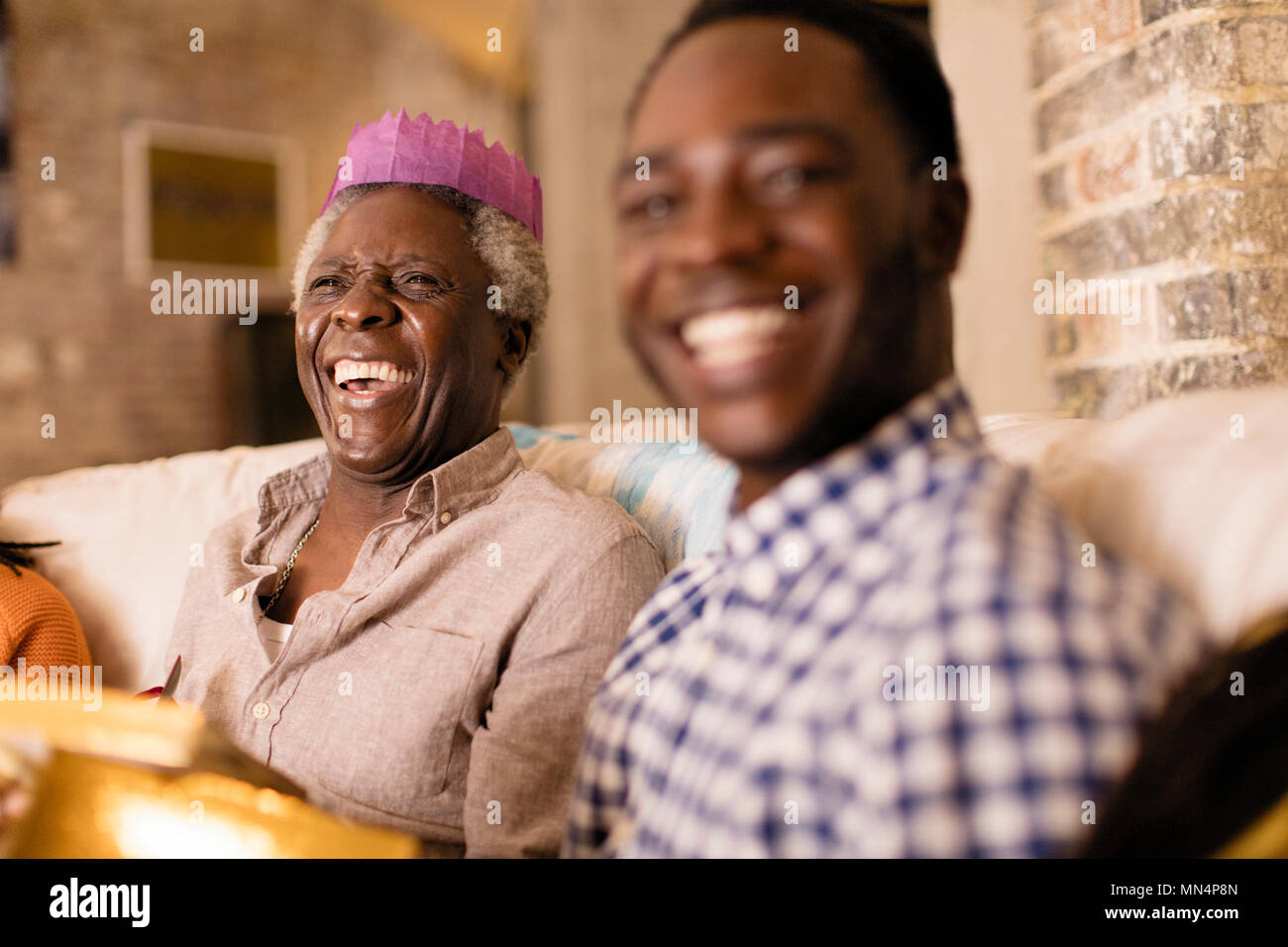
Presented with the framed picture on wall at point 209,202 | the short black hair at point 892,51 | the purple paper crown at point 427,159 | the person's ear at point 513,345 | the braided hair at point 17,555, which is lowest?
the braided hair at point 17,555

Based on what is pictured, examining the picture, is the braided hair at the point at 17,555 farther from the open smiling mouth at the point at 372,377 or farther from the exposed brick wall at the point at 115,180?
the exposed brick wall at the point at 115,180

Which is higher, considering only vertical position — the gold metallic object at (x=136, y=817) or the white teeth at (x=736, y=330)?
the white teeth at (x=736, y=330)

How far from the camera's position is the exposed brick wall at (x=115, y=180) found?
4309 mm

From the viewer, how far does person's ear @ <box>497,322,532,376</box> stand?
53.1 inches

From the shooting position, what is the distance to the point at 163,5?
15.3 feet

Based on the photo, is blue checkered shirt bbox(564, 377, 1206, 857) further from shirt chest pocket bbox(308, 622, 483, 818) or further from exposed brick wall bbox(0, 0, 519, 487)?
exposed brick wall bbox(0, 0, 519, 487)

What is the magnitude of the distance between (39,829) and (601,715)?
16.5 inches

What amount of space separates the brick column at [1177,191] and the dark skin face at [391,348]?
835 millimetres

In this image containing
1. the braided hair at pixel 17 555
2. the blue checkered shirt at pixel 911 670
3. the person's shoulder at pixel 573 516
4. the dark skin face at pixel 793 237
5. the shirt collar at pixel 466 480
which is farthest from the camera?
the braided hair at pixel 17 555

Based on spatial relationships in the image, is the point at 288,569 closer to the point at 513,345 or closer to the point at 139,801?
the point at 513,345

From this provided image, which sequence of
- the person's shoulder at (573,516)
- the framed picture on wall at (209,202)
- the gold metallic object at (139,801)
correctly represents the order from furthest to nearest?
the framed picture on wall at (209,202), the person's shoulder at (573,516), the gold metallic object at (139,801)

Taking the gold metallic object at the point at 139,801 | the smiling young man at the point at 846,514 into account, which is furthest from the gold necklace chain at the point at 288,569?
the smiling young man at the point at 846,514
